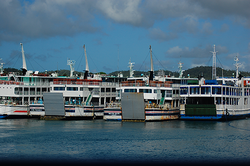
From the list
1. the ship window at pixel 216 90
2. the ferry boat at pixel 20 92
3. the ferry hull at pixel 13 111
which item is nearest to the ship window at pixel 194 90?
the ship window at pixel 216 90

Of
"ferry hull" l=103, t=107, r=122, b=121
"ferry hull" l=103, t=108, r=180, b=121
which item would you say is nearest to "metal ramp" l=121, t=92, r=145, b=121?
"ferry hull" l=103, t=108, r=180, b=121

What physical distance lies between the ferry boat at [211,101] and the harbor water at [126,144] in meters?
6.31

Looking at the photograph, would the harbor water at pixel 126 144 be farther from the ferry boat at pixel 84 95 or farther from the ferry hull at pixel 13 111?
the ferry hull at pixel 13 111

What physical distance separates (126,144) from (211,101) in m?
29.2

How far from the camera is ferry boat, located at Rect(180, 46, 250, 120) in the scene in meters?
55.8

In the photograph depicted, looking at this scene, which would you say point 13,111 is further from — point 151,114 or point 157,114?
point 157,114

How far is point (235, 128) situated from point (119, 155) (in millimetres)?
23986

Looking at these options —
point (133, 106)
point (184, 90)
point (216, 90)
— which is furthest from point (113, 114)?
point (216, 90)

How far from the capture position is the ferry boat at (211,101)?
55.8 meters

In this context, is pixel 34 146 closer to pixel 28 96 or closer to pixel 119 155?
pixel 119 155

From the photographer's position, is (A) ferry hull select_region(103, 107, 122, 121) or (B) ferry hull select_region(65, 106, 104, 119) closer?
(A) ferry hull select_region(103, 107, 122, 121)

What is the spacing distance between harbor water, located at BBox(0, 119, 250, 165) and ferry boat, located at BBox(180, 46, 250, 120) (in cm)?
631

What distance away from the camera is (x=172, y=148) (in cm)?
3447

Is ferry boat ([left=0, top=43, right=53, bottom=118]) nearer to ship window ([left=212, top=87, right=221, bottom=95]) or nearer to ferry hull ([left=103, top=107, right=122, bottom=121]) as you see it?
ferry hull ([left=103, top=107, right=122, bottom=121])
